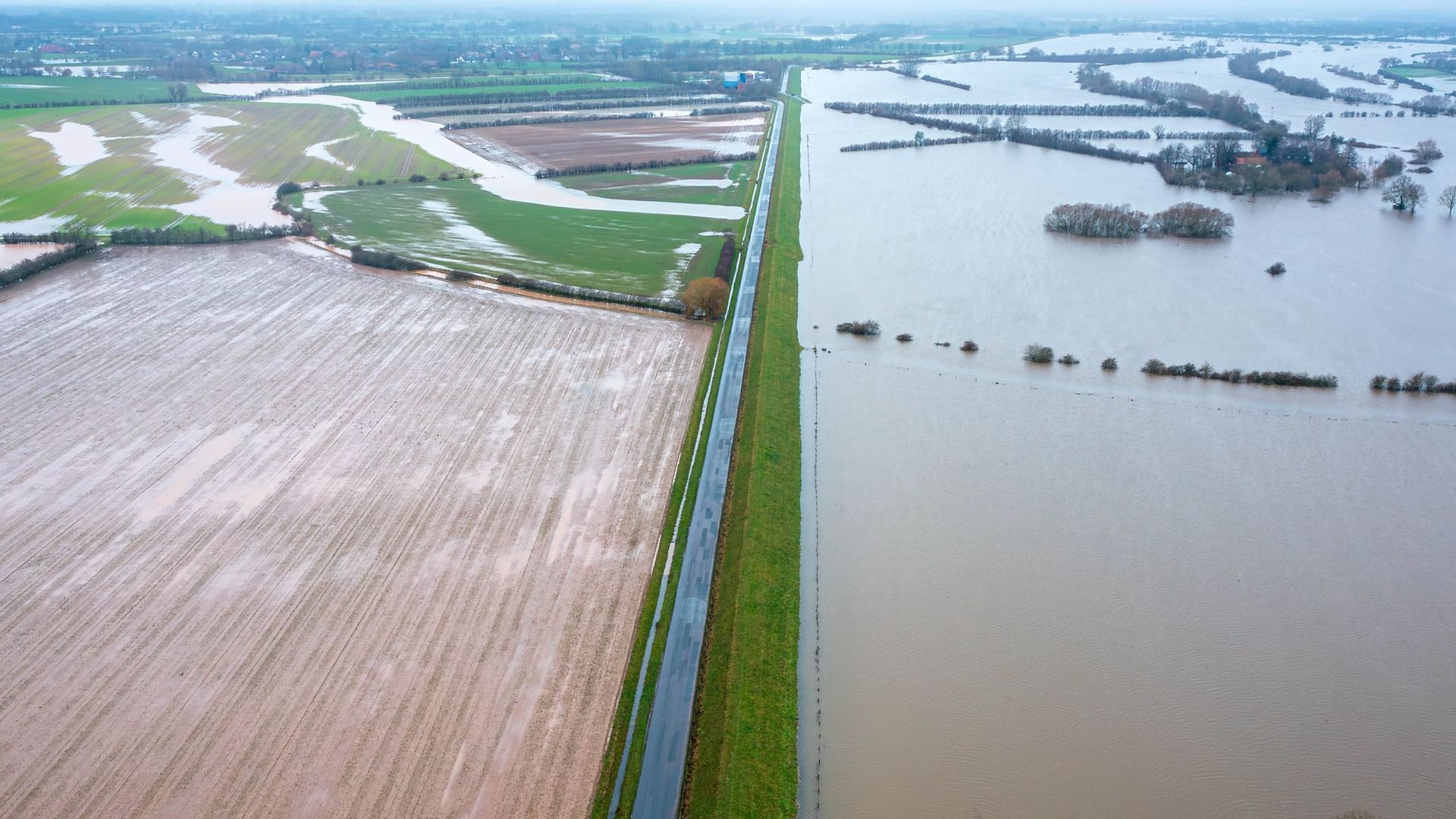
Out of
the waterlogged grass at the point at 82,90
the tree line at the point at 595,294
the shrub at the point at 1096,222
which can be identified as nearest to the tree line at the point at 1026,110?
the shrub at the point at 1096,222

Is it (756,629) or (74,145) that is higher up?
(74,145)

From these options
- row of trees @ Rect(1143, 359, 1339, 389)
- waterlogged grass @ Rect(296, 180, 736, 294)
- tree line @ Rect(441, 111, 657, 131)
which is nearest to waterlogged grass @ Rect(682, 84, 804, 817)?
waterlogged grass @ Rect(296, 180, 736, 294)

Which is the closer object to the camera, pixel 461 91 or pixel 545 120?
pixel 545 120

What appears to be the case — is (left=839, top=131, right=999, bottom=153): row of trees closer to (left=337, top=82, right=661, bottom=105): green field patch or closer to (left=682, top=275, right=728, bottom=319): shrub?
(left=682, top=275, right=728, bottom=319): shrub

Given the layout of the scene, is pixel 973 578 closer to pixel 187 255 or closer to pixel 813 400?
pixel 813 400

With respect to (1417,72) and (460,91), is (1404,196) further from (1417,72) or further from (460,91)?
(1417,72)

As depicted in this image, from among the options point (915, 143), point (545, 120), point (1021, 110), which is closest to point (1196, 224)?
point (915, 143)
